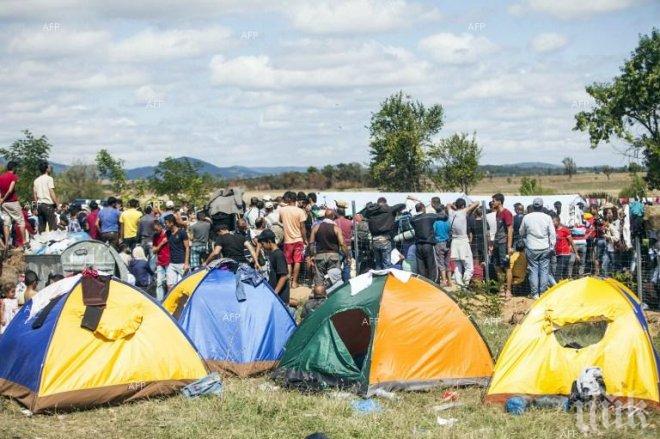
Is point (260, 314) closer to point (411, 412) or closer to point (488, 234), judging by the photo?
point (411, 412)

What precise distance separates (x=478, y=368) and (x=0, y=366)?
18.4 ft

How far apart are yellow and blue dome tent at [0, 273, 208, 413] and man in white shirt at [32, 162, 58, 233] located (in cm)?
707

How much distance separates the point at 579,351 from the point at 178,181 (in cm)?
2875

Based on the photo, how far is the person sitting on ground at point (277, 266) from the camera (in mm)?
11805

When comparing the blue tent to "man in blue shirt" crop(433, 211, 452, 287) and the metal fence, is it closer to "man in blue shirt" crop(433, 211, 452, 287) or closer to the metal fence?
the metal fence

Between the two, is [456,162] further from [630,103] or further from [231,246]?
[231,246]

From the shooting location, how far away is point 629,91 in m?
39.4

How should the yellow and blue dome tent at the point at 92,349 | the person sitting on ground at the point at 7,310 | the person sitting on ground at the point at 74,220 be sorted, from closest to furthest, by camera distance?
1. the yellow and blue dome tent at the point at 92,349
2. the person sitting on ground at the point at 7,310
3. the person sitting on ground at the point at 74,220

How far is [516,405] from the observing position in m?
8.28

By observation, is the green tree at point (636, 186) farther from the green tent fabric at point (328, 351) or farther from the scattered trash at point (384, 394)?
the scattered trash at point (384, 394)

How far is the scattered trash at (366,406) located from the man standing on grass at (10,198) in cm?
950

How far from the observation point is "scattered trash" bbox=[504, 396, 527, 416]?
8.23m

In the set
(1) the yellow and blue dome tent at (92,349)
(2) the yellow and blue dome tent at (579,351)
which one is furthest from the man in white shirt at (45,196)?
(2) the yellow and blue dome tent at (579,351)

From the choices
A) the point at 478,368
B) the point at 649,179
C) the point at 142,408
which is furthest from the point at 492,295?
the point at 649,179
